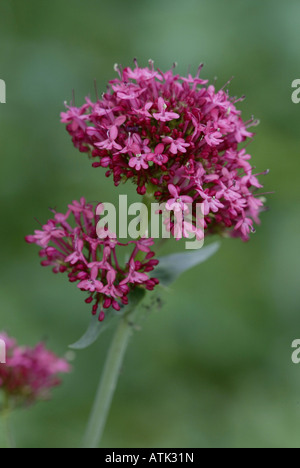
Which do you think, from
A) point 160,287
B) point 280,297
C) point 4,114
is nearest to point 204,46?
point 4,114

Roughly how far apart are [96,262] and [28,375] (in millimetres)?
1016

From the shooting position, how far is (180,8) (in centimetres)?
539

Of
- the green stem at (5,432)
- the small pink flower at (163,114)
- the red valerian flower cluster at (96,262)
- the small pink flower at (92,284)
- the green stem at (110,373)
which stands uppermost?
the small pink flower at (163,114)

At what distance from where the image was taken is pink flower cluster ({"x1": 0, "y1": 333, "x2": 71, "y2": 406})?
10.3 feet

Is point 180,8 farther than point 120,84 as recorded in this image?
Yes

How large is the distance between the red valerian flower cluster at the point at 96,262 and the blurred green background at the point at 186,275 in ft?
5.83

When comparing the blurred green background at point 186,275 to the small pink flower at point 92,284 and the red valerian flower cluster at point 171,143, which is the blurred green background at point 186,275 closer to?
the small pink flower at point 92,284

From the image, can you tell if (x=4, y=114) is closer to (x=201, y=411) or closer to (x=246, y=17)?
(x=246, y=17)

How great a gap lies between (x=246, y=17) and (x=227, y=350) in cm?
310

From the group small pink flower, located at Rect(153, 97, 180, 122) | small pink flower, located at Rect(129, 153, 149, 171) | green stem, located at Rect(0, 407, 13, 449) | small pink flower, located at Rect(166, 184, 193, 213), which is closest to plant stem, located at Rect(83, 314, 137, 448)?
green stem, located at Rect(0, 407, 13, 449)

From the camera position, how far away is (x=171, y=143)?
7.96 feet

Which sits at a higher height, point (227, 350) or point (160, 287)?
point (227, 350)

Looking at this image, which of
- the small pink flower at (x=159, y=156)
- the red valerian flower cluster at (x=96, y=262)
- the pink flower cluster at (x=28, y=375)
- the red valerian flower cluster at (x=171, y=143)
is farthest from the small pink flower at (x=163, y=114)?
the pink flower cluster at (x=28, y=375)

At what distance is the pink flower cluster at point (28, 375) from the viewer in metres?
3.13
